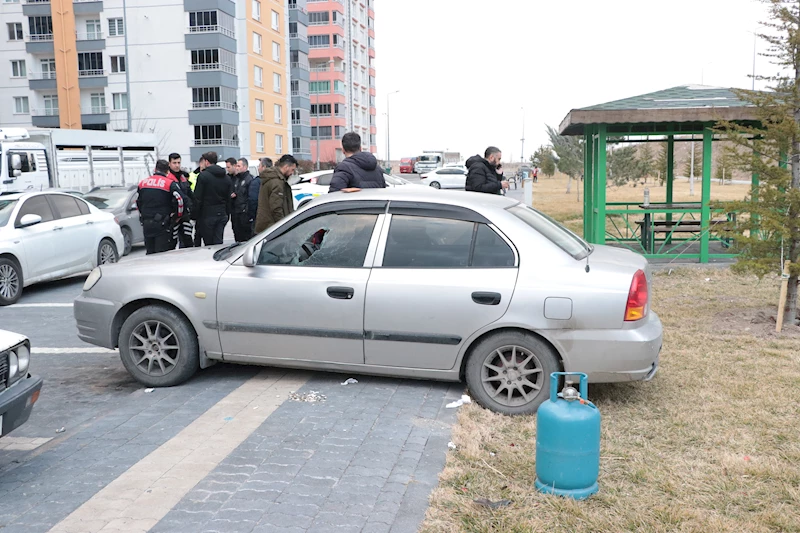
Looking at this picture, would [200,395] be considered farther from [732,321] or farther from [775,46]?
[775,46]

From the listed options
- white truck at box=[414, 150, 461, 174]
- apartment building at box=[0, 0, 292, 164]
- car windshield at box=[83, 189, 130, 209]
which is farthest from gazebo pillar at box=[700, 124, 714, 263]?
white truck at box=[414, 150, 461, 174]

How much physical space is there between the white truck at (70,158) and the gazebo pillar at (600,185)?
1418 cm

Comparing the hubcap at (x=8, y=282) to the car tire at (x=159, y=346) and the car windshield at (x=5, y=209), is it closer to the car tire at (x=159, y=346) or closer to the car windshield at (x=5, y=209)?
the car windshield at (x=5, y=209)

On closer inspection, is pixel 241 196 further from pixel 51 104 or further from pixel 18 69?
pixel 18 69

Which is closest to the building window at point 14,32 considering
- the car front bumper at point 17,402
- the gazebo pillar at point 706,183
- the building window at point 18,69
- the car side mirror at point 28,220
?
the building window at point 18,69

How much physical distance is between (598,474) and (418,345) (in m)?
1.72

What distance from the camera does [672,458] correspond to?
4.71 meters

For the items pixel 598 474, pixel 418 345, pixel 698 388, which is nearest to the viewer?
pixel 598 474

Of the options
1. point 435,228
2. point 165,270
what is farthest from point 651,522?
point 165,270

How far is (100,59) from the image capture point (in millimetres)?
54031

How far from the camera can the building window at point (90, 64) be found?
5394cm

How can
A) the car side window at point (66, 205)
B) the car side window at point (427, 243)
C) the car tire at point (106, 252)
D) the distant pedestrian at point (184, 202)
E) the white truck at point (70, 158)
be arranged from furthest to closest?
the white truck at point (70, 158)
the car tire at point (106, 252)
the car side window at point (66, 205)
the distant pedestrian at point (184, 202)
the car side window at point (427, 243)

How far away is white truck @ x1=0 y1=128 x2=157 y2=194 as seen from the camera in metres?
20.8

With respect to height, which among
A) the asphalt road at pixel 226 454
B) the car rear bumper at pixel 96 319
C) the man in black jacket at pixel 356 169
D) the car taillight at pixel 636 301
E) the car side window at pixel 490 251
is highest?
the man in black jacket at pixel 356 169
